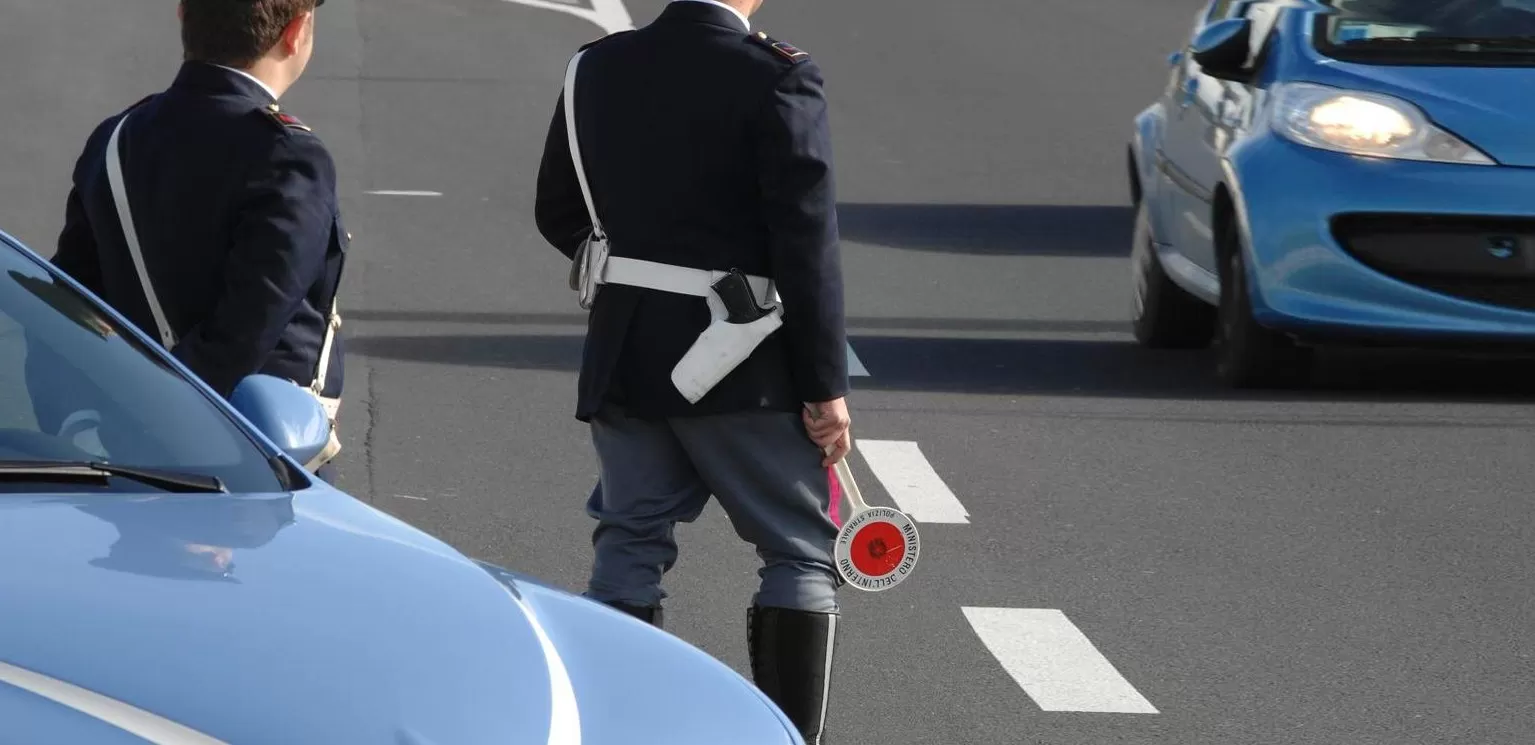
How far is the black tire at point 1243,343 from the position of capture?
1028cm

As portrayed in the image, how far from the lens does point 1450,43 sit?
10.3 m

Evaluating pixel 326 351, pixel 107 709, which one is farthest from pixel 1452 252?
pixel 107 709

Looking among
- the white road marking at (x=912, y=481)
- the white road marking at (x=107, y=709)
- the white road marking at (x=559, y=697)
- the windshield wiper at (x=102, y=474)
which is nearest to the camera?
the white road marking at (x=107, y=709)

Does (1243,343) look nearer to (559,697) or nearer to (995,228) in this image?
(995,228)

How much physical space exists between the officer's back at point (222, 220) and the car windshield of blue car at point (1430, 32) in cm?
608

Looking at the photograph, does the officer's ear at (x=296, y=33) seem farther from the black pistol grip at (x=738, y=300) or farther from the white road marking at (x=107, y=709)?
the white road marking at (x=107, y=709)

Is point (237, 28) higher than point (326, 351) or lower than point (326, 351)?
higher

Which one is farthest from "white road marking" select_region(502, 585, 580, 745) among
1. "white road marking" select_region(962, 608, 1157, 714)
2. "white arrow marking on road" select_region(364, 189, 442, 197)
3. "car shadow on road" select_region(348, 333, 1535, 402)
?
"white arrow marking on road" select_region(364, 189, 442, 197)

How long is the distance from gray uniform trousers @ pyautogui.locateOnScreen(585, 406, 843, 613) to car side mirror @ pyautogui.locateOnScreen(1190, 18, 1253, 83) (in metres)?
5.67

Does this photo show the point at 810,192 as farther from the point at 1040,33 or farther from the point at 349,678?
the point at 1040,33

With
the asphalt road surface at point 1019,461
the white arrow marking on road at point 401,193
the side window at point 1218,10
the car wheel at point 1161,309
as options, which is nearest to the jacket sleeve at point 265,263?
the asphalt road surface at point 1019,461

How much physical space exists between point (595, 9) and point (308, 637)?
22.9m

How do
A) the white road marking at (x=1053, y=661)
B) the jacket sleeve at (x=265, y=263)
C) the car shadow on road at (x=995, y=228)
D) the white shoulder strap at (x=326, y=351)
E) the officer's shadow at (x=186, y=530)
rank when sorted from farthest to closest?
1. the car shadow on road at (x=995, y=228)
2. the white road marking at (x=1053, y=661)
3. the white shoulder strap at (x=326, y=351)
4. the jacket sleeve at (x=265, y=263)
5. the officer's shadow at (x=186, y=530)

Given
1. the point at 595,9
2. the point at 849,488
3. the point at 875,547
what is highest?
the point at 849,488
